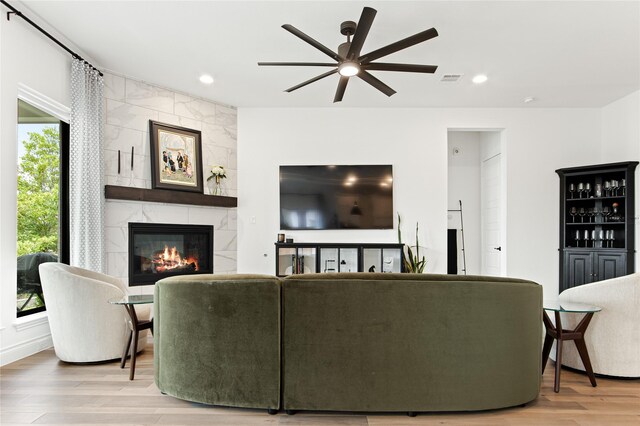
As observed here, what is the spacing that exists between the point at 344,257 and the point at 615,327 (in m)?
3.37

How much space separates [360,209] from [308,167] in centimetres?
96

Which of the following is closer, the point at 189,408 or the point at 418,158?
the point at 189,408

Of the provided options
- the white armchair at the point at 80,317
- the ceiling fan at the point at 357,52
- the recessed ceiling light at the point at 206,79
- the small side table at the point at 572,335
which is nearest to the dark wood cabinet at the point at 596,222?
the small side table at the point at 572,335

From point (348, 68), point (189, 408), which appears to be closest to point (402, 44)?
point (348, 68)

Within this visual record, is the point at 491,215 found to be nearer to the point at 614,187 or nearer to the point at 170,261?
the point at 614,187

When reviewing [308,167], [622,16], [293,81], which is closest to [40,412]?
[293,81]

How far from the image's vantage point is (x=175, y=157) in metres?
5.09

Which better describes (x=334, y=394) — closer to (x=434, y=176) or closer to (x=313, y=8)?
(x=313, y=8)

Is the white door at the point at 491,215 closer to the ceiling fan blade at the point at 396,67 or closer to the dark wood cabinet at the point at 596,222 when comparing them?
the dark wood cabinet at the point at 596,222

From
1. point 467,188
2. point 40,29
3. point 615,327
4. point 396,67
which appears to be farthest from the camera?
point 467,188

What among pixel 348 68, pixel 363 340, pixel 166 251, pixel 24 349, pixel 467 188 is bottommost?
pixel 24 349

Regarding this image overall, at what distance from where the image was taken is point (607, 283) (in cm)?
273

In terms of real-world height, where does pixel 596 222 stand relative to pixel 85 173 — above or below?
below

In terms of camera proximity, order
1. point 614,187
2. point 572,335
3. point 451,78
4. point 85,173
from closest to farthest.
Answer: point 572,335
point 85,173
point 451,78
point 614,187
